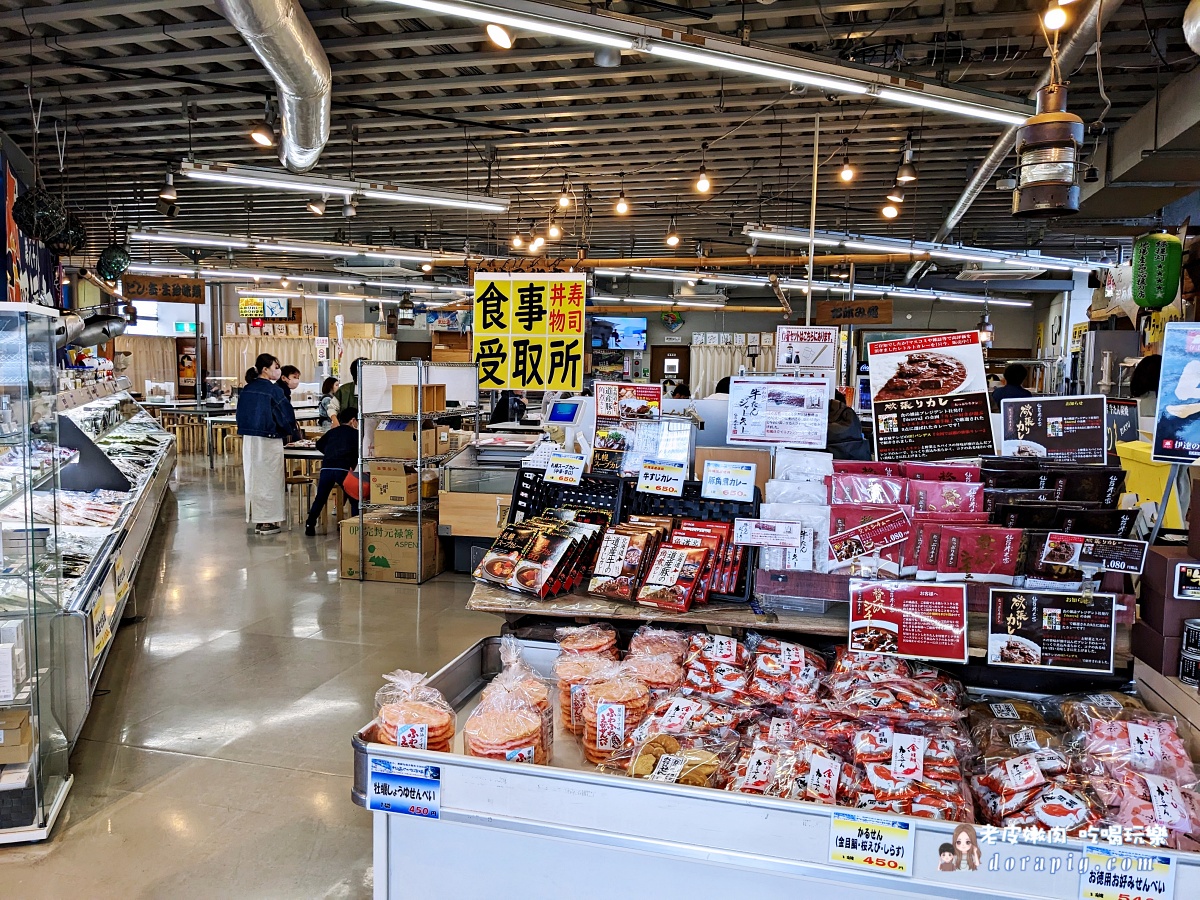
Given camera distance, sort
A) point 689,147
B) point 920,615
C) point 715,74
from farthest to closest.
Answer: point 689,147
point 715,74
point 920,615

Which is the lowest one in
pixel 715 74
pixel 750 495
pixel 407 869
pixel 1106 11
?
pixel 407 869

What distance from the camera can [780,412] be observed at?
3039 mm

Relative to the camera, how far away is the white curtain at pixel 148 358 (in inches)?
874

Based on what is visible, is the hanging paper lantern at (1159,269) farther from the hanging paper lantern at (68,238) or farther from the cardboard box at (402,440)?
the hanging paper lantern at (68,238)

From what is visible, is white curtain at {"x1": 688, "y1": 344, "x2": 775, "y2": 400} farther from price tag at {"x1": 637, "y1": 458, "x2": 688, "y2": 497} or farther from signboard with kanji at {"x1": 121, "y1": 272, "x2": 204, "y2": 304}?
price tag at {"x1": 637, "y1": 458, "x2": 688, "y2": 497}

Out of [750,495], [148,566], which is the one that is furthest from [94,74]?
[750,495]

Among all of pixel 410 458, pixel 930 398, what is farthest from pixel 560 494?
pixel 410 458

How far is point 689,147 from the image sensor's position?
29.6 feet

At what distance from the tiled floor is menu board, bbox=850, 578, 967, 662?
6.44 ft

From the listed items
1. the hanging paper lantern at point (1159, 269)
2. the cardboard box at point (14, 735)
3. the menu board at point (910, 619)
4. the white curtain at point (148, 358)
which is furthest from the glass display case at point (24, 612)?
the white curtain at point (148, 358)

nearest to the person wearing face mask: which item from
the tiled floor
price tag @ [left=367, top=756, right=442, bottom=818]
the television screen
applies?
the tiled floor

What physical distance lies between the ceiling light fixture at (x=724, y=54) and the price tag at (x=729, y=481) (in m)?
2.82

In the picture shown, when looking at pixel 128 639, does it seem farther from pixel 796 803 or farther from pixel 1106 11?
pixel 1106 11

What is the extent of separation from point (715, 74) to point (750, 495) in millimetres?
5287
